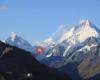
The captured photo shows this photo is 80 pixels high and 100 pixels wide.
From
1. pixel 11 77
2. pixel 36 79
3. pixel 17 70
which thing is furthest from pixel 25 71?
pixel 11 77

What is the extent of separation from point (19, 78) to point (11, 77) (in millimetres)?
3045

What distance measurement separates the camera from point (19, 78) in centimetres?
16275

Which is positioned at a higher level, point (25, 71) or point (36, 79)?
point (25, 71)

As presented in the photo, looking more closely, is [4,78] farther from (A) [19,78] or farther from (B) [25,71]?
(B) [25,71]

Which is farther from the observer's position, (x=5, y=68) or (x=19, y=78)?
(x=5, y=68)

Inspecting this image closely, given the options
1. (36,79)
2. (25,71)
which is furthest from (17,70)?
(36,79)

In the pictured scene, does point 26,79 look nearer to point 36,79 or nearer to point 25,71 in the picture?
point 36,79

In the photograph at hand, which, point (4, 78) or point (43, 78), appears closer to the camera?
point (4, 78)

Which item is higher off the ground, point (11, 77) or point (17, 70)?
point (17, 70)

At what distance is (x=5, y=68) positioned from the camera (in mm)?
194500

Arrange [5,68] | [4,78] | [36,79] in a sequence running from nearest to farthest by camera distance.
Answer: [4,78], [36,79], [5,68]

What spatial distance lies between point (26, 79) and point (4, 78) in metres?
7.96

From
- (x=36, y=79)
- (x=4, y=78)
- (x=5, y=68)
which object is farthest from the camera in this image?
(x=5, y=68)

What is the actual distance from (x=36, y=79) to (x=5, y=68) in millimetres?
23098
